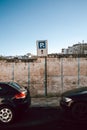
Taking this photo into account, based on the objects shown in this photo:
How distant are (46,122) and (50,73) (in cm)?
644

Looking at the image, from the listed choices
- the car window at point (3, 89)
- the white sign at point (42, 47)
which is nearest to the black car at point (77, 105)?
the car window at point (3, 89)

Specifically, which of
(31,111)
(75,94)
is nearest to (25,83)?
(31,111)

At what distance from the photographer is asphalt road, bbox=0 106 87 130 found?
7566 millimetres

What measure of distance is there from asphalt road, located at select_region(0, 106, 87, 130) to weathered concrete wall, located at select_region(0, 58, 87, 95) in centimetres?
452

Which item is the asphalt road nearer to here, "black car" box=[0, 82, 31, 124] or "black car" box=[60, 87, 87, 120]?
"black car" box=[60, 87, 87, 120]

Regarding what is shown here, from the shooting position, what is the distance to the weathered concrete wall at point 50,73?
46.7ft

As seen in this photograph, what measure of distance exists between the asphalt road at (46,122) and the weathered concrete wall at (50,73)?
452 cm

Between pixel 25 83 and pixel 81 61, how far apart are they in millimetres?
3816

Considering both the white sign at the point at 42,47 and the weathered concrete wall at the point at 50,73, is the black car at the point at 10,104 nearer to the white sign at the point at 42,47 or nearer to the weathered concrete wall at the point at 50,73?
the white sign at the point at 42,47

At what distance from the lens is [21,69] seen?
1460 centimetres

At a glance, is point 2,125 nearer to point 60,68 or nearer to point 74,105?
point 74,105

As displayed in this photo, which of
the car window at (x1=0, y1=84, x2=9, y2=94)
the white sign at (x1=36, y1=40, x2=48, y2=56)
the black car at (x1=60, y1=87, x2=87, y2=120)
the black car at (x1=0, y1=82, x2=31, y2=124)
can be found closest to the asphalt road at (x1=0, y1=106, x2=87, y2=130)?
the black car at (x1=60, y1=87, x2=87, y2=120)

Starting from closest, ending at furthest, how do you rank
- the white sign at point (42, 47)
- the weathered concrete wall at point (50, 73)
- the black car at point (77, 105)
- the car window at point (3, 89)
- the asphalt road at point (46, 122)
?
the asphalt road at point (46, 122) → the black car at point (77, 105) → the car window at point (3, 89) → the white sign at point (42, 47) → the weathered concrete wall at point (50, 73)

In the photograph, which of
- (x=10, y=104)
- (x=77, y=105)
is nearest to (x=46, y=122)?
(x=77, y=105)
